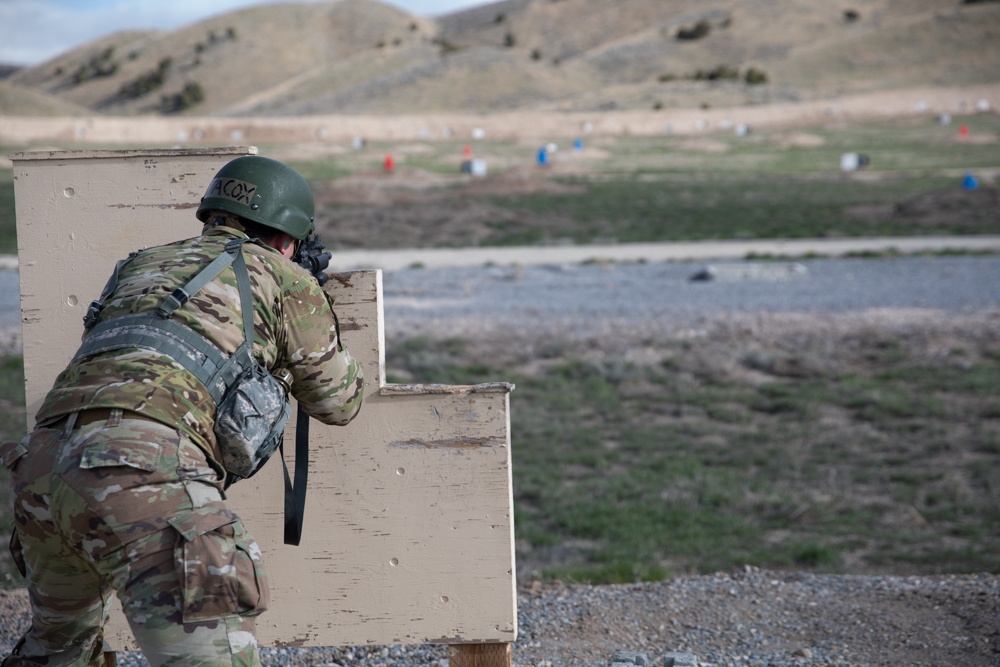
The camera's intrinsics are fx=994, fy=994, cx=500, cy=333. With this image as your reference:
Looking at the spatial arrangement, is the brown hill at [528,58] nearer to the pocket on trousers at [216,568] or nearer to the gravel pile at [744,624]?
the gravel pile at [744,624]

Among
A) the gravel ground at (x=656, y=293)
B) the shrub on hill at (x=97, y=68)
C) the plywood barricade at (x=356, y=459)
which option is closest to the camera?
the plywood barricade at (x=356, y=459)

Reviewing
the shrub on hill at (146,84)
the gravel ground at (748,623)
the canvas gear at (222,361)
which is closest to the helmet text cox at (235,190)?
the canvas gear at (222,361)

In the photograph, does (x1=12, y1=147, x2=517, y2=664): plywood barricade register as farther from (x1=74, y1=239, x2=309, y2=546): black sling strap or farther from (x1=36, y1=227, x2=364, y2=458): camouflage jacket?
(x1=74, y1=239, x2=309, y2=546): black sling strap

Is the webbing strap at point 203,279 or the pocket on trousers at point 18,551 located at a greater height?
the webbing strap at point 203,279

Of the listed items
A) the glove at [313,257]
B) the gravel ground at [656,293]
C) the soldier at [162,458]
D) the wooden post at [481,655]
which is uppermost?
the glove at [313,257]

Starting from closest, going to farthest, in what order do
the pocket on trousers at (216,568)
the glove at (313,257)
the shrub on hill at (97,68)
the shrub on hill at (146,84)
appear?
the pocket on trousers at (216,568)
the glove at (313,257)
the shrub on hill at (146,84)
the shrub on hill at (97,68)

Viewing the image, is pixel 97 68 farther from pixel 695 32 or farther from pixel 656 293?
pixel 656 293

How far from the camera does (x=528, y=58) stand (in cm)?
7525

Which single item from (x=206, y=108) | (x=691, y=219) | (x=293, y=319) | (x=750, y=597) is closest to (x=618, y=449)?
(x=750, y=597)

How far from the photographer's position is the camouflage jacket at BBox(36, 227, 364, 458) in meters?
2.23

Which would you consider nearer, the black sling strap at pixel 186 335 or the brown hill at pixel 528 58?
the black sling strap at pixel 186 335

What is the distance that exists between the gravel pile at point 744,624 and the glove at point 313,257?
166cm

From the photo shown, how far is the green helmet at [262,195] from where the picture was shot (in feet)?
8.65

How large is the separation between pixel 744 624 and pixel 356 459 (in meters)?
1.85
